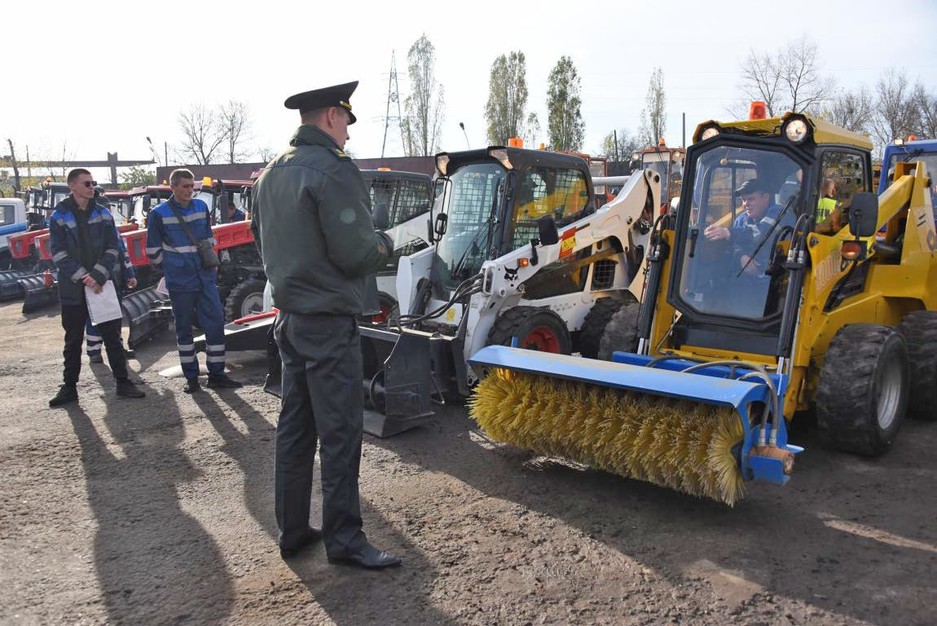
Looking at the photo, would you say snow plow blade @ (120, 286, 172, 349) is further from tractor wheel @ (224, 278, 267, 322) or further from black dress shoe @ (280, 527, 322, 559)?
black dress shoe @ (280, 527, 322, 559)

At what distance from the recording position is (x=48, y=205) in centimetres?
1684

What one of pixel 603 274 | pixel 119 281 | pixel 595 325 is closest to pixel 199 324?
pixel 119 281

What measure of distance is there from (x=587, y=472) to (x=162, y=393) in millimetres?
3964

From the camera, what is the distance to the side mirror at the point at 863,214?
170 inches

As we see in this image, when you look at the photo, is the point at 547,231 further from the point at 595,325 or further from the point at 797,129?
the point at 797,129

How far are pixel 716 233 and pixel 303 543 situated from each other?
→ 3.14 meters

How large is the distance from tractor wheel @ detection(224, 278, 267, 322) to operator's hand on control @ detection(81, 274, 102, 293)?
2934 millimetres

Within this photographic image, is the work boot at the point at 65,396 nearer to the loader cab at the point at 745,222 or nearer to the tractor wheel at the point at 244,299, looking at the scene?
the tractor wheel at the point at 244,299

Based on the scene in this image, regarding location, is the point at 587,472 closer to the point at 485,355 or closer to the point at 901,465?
the point at 485,355

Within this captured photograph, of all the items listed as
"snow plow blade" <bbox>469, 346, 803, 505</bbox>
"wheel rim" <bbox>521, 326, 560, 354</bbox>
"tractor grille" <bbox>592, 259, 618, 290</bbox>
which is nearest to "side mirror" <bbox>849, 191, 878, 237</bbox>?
"snow plow blade" <bbox>469, 346, 803, 505</bbox>

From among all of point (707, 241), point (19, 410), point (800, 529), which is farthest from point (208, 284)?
point (800, 529)

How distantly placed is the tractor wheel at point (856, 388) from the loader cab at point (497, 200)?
2.63 m

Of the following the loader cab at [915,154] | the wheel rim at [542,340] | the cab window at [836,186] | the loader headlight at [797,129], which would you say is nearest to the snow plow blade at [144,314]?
the wheel rim at [542,340]

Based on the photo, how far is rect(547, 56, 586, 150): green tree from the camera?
42.2 meters
